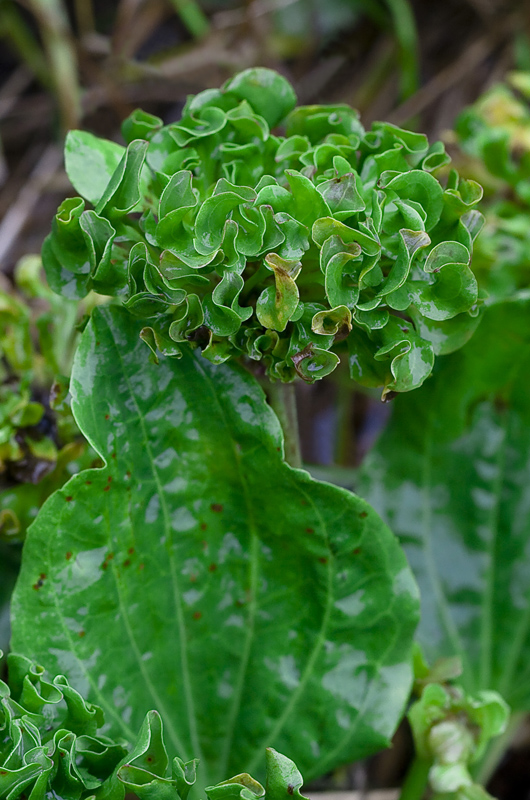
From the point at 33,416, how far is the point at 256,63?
3.55 feet

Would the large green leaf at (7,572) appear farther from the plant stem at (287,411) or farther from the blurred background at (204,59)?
the blurred background at (204,59)

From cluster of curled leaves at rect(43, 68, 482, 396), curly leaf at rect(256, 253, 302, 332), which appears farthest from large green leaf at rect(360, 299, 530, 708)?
curly leaf at rect(256, 253, 302, 332)

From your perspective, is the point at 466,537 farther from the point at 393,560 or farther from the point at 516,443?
the point at 393,560

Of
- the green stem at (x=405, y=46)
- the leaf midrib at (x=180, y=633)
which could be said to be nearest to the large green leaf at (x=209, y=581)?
the leaf midrib at (x=180, y=633)

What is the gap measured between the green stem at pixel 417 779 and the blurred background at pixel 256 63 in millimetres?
450

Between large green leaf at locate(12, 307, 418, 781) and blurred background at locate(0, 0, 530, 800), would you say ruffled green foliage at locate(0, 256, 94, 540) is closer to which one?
large green leaf at locate(12, 307, 418, 781)

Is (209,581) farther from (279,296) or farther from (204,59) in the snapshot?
(204,59)

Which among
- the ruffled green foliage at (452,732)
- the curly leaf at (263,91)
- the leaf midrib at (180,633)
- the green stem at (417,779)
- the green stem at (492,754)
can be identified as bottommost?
the green stem at (492,754)

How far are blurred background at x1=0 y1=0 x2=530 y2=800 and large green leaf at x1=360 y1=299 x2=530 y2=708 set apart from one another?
383mm

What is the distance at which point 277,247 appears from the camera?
654mm

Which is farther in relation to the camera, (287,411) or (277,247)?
(287,411)

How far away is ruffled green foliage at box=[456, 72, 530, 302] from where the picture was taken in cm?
117

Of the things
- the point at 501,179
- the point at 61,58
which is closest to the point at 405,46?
the point at 501,179

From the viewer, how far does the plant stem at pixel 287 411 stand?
0.79 m
